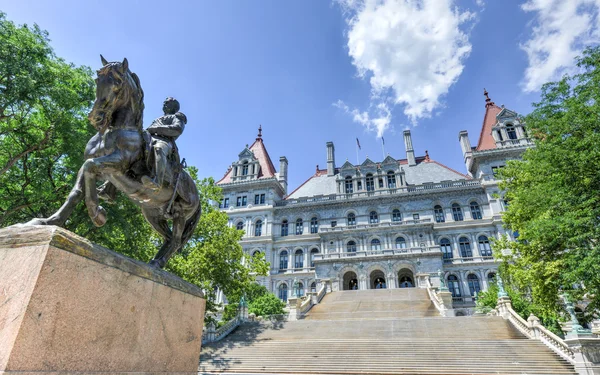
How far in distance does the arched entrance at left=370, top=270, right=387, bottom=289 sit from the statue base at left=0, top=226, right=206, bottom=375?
33012 mm

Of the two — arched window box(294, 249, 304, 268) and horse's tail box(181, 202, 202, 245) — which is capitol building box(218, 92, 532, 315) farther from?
horse's tail box(181, 202, 202, 245)

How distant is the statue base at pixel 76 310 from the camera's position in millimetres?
2139

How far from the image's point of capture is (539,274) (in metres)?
14.8

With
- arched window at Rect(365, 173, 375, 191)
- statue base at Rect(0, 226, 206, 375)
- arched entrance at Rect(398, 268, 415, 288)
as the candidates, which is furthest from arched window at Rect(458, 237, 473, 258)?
statue base at Rect(0, 226, 206, 375)

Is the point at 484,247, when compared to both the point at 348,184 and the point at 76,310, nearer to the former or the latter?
the point at 348,184

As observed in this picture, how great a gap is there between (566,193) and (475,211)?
24.9 metres

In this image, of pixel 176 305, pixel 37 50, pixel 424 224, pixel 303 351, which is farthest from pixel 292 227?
pixel 176 305

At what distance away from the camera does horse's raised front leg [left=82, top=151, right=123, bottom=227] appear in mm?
3316

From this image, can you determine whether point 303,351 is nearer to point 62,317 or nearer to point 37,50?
point 62,317

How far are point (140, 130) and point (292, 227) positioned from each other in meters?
37.0

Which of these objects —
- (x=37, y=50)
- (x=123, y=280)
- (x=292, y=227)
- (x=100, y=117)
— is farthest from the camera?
(x=292, y=227)

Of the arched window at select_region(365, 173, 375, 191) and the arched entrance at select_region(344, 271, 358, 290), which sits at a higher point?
the arched window at select_region(365, 173, 375, 191)

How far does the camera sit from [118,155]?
11.3ft

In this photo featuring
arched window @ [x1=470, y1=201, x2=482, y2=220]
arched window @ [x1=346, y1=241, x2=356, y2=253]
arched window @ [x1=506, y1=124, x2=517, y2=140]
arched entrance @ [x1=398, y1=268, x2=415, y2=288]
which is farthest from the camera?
arched window @ [x1=506, y1=124, x2=517, y2=140]
